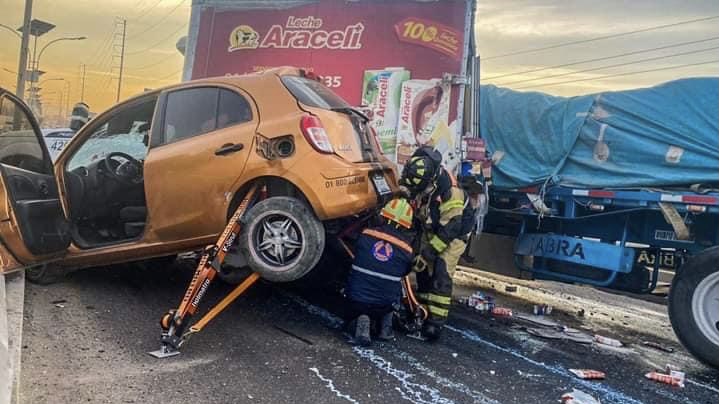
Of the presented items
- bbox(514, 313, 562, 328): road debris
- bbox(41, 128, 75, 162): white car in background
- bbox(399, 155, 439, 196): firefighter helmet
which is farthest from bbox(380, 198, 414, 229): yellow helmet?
bbox(41, 128, 75, 162): white car in background

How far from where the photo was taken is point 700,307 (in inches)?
177

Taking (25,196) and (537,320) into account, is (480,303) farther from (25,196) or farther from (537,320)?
(25,196)

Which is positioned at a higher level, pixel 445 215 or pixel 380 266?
pixel 445 215

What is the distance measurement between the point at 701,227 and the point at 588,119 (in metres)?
1.40

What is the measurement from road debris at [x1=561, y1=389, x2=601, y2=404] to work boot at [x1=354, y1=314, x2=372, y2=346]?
1355 millimetres

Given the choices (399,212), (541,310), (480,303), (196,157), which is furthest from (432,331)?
(196,157)

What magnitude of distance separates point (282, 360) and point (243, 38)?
4142 mm

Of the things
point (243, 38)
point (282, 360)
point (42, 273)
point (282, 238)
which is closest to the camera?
point (282, 360)

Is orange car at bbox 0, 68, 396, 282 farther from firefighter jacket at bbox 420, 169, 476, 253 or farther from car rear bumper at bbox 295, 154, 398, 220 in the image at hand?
firefighter jacket at bbox 420, 169, 476, 253

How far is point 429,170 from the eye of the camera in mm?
4727

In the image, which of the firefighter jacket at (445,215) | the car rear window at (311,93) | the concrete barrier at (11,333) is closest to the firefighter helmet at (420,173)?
the firefighter jacket at (445,215)

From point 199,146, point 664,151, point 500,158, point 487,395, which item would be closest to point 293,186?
point 199,146

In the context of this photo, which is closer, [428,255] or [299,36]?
[428,255]

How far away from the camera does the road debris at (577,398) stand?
3.71 metres
